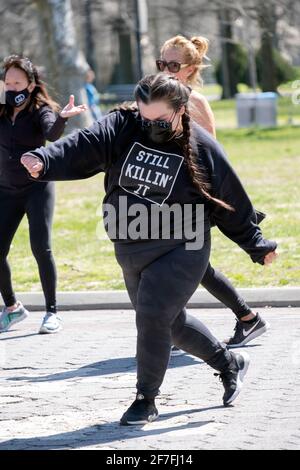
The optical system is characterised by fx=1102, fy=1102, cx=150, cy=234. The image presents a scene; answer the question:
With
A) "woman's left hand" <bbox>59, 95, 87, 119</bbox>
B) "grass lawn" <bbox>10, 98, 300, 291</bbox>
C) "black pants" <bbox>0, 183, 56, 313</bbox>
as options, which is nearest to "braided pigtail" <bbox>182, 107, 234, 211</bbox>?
"woman's left hand" <bbox>59, 95, 87, 119</bbox>

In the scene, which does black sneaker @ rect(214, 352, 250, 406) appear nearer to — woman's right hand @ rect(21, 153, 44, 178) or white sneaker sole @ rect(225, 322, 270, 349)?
white sneaker sole @ rect(225, 322, 270, 349)

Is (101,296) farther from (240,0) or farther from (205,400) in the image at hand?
(240,0)

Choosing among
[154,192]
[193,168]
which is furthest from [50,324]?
[193,168]

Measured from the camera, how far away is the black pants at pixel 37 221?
771 centimetres

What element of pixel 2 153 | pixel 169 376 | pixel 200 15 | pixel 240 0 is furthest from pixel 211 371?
pixel 200 15

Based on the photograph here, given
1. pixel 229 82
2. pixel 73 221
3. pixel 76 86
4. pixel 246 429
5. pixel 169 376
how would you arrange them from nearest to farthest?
pixel 246 429 → pixel 169 376 → pixel 73 221 → pixel 76 86 → pixel 229 82

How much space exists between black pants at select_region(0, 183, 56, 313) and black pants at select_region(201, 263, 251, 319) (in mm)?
1407

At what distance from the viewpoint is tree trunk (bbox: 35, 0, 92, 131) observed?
2483 centimetres

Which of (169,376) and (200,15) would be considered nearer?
(169,376)

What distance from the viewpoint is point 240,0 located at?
124ft

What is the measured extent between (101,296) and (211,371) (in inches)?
98.0

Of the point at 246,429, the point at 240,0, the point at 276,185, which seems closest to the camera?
the point at 246,429

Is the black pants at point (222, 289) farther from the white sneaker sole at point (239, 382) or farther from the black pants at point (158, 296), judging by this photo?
the black pants at point (158, 296)

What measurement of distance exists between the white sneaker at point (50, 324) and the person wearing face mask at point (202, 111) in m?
1.14
